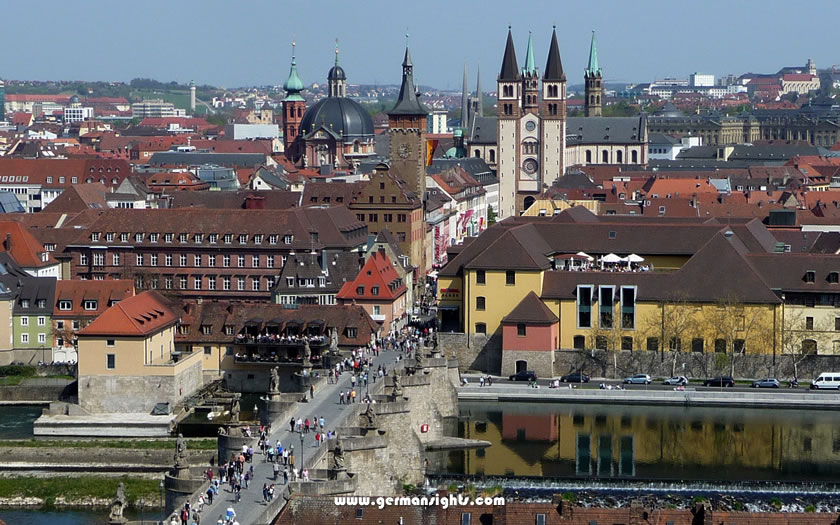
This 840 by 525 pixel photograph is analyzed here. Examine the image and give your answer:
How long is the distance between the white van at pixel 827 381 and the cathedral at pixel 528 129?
9015cm

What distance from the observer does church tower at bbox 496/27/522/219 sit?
17325cm

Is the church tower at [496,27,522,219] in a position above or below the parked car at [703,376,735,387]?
above

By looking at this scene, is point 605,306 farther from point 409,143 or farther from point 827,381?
point 409,143

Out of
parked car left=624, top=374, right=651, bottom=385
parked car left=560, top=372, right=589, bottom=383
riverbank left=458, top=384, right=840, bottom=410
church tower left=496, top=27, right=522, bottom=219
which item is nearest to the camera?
riverbank left=458, top=384, right=840, bottom=410

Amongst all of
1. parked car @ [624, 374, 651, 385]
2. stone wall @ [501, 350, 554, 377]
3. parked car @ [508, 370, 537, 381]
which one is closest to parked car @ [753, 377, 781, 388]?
parked car @ [624, 374, 651, 385]

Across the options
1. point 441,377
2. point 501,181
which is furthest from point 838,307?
point 501,181

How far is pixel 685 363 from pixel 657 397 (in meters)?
4.69

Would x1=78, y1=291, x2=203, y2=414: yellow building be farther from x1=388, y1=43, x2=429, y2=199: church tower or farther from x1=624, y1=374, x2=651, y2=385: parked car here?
x1=388, y1=43, x2=429, y2=199: church tower

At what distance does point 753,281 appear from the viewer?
82750 mm

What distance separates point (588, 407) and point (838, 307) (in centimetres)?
1334

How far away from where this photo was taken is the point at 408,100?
398ft

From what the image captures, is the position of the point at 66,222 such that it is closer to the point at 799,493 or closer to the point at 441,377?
the point at 441,377

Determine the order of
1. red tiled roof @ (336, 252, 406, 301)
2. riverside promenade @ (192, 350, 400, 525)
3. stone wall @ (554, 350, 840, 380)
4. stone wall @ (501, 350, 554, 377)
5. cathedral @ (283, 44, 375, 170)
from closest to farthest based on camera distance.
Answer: riverside promenade @ (192, 350, 400, 525), stone wall @ (554, 350, 840, 380), stone wall @ (501, 350, 554, 377), red tiled roof @ (336, 252, 406, 301), cathedral @ (283, 44, 375, 170)

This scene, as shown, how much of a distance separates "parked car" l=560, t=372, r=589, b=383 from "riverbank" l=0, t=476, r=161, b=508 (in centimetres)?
2374
